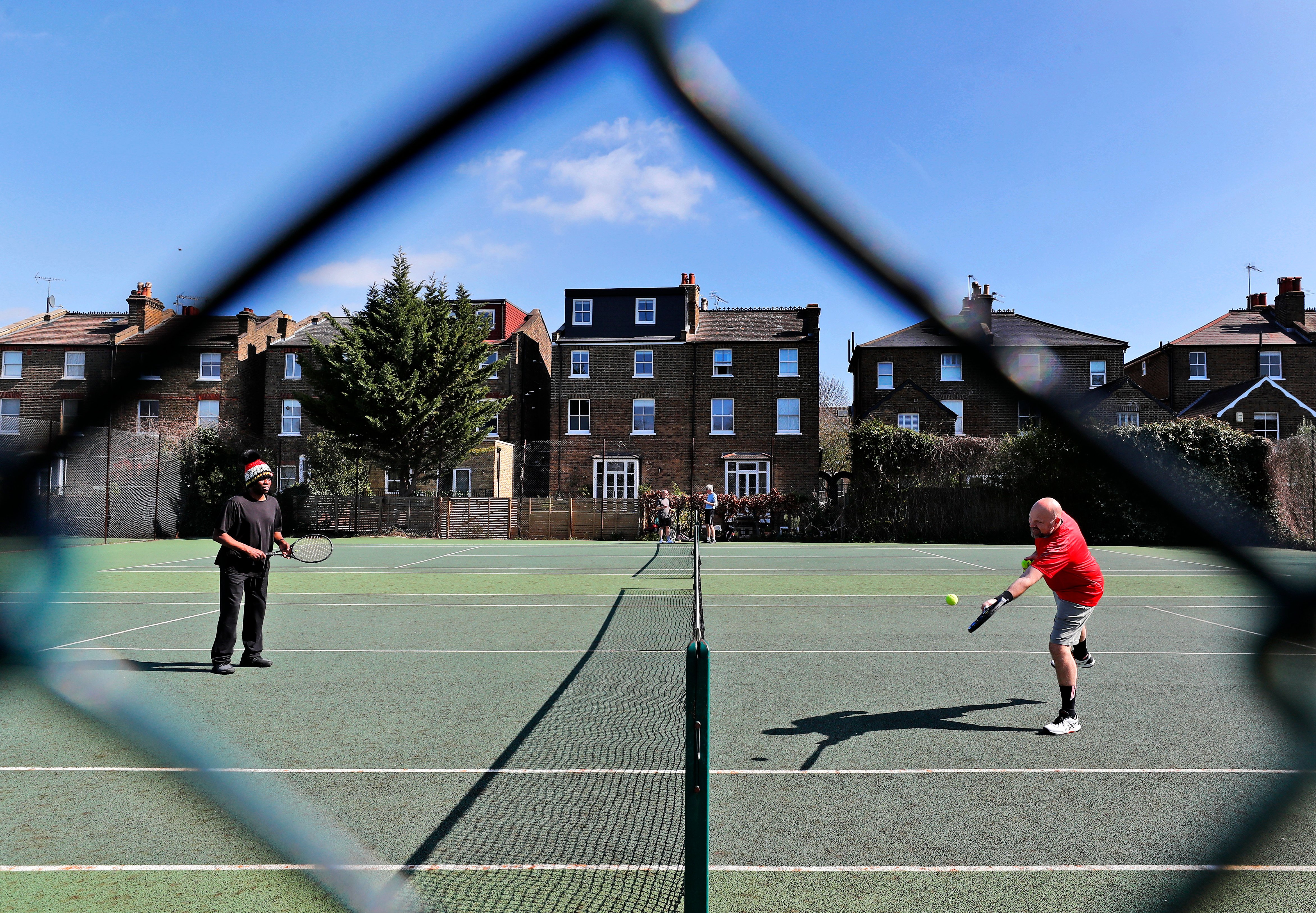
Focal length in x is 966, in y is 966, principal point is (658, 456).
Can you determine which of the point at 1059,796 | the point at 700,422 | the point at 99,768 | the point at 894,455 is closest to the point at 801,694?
the point at 1059,796

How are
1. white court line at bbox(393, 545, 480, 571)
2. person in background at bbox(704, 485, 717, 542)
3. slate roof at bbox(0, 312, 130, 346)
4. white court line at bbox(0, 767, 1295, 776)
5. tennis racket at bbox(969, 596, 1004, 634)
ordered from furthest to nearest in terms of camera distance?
person in background at bbox(704, 485, 717, 542) → white court line at bbox(393, 545, 480, 571) → white court line at bbox(0, 767, 1295, 776) → tennis racket at bbox(969, 596, 1004, 634) → slate roof at bbox(0, 312, 130, 346)

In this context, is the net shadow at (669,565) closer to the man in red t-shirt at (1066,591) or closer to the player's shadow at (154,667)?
the player's shadow at (154,667)

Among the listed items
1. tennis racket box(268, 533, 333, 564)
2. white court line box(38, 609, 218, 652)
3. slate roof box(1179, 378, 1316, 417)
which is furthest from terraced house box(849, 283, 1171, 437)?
tennis racket box(268, 533, 333, 564)

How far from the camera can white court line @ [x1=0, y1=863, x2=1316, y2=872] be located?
13.5 ft

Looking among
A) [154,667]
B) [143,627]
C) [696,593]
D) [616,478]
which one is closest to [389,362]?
[696,593]

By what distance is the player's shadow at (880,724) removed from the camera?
6.69 meters

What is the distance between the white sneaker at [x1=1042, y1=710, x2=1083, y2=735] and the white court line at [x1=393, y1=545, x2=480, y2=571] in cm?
1626

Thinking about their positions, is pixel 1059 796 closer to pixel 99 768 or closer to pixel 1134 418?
pixel 1134 418

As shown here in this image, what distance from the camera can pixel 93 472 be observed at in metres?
1.89

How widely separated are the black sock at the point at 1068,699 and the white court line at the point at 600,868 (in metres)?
2.48

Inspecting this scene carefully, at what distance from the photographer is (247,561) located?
8.72 metres

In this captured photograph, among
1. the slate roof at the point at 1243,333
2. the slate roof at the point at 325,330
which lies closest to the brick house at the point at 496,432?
the slate roof at the point at 1243,333

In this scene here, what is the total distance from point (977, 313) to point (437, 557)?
2474cm

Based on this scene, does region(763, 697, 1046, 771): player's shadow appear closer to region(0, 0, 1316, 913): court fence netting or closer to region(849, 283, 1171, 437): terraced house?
region(0, 0, 1316, 913): court fence netting
